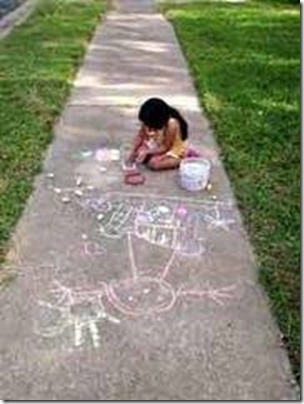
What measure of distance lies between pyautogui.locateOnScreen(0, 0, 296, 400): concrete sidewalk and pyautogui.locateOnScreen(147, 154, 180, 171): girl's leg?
0.07 meters

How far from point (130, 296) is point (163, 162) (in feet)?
6.52

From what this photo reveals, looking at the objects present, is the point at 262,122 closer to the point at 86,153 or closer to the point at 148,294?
the point at 86,153

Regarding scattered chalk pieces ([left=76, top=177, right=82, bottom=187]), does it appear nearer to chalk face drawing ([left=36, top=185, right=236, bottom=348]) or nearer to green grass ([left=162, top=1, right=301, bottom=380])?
chalk face drawing ([left=36, top=185, right=236, bottom=348])

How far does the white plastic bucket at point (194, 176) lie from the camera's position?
5.61 m

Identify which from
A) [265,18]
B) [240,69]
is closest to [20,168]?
[240,69]

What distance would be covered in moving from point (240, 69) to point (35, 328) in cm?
647

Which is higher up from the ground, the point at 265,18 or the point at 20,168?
the point at 20,168

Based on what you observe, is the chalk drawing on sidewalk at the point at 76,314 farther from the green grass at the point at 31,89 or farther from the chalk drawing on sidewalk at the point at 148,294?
the green grass at the point at 31,89

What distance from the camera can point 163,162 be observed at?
607 centimetres

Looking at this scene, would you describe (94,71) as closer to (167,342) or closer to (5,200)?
(5,200)

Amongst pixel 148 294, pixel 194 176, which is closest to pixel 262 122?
pixel 194 176

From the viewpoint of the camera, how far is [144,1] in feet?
60.5

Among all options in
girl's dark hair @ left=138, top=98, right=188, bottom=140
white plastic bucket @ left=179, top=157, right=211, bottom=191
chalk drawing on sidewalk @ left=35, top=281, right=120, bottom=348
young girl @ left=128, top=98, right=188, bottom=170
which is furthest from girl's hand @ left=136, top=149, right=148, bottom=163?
chalk drawing on sidewalk @ left=35, top=281, right=120, bottom=348

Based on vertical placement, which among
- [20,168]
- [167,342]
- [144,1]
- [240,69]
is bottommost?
[144,1]
